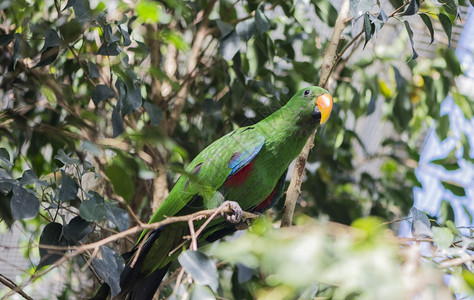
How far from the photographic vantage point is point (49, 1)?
2447 millimetres

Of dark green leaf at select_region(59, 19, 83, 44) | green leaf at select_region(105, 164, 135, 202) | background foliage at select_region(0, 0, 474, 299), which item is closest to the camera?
background foliage at select_region(0, 0, 474, 299)

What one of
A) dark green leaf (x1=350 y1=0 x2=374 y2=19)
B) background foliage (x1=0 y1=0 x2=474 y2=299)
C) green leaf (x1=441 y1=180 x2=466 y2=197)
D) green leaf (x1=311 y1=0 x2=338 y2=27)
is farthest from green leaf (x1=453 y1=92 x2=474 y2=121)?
dark green leaf (x1=350 y1=0 x2=374 y2=19)

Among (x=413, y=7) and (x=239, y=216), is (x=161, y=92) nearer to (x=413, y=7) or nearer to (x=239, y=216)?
(x=239, y=216)

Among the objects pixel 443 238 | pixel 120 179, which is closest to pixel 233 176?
pixel 120 179

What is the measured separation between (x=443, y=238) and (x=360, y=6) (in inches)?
24.4

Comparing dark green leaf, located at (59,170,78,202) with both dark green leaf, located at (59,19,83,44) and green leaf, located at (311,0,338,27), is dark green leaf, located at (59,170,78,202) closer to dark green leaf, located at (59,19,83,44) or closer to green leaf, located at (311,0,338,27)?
dark green leaf, located at (59,19,83,44)

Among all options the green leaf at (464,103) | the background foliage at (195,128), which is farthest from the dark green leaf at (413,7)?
the green leaf at (464,103)

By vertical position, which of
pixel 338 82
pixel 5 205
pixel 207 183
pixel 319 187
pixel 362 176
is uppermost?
pixel 5 205

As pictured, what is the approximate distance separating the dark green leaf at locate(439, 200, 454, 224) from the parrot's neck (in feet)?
2.72

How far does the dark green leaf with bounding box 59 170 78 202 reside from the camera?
1203 millimetres

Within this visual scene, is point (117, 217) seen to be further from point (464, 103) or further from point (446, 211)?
point (464, 103)

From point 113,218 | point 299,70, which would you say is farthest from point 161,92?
point 113,218

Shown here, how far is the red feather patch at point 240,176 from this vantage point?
5.44 feet

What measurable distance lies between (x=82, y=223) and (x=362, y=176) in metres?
1.82
